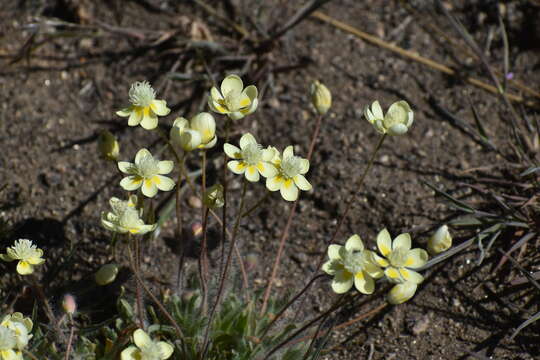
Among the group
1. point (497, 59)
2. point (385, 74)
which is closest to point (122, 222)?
point (385, 74)

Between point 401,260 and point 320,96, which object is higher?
point 320,96

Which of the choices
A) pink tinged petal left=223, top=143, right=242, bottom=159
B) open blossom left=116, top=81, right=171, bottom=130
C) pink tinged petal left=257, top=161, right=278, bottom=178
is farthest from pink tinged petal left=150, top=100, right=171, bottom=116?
pink tinged petal left=257, top=161, right=278, bottom=178

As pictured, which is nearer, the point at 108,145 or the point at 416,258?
the point at 416,258

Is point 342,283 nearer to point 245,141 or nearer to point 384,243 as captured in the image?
point 384,243

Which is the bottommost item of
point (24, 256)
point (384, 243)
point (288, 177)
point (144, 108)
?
point (24, 256)

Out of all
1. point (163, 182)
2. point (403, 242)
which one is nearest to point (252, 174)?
point (163, 182)

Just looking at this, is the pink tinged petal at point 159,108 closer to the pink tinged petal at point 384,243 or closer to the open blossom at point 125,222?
the open blossom at point 125,222
